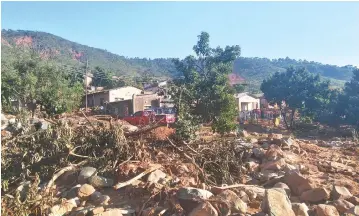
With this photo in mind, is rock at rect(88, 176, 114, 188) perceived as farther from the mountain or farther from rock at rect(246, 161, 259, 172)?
the mountain

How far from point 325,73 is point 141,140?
330 feet

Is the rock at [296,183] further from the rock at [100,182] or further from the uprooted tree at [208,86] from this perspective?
the uprooted tree at [208,86]

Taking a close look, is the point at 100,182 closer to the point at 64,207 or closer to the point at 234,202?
the point at 64,207

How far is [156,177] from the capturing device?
545 centimetres

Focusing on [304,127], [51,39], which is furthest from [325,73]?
[304,127]

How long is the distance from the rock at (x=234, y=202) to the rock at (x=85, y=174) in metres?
2.12

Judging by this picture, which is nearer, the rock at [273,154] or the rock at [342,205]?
the rock at [342,205]

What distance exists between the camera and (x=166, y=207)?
4.60 m

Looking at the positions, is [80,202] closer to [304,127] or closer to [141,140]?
[141,140]

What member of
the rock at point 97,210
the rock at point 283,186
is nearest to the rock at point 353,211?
the rock at point 283,186

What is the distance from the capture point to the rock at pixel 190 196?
4.46 meters

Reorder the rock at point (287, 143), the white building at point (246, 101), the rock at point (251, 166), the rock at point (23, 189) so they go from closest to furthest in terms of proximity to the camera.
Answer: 1. the rock at point (23, 189)
2. the rock at point (251, 166)
3. the rock at point (287, 143)
4. the white building at point (246, 101)

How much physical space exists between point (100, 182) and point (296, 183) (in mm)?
2985

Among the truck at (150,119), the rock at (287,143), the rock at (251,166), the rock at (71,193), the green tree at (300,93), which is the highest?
the green tree at (300,93)
